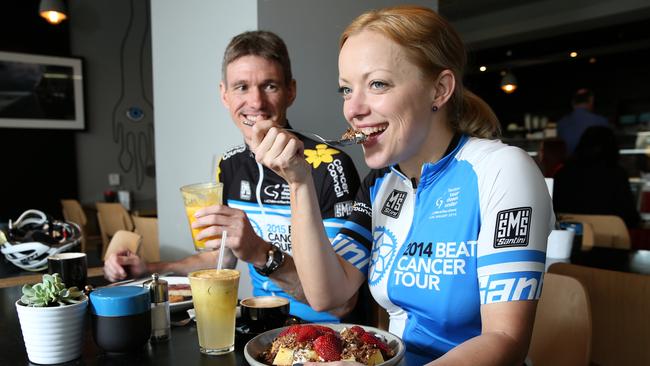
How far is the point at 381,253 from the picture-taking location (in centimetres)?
134

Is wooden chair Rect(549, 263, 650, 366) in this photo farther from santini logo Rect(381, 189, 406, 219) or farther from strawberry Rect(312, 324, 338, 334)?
strawberry Rect(312, 324, 338, 334)

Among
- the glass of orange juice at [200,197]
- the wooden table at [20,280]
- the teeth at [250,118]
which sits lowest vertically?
the wooden table at [20,280]

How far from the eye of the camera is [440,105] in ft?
4.13

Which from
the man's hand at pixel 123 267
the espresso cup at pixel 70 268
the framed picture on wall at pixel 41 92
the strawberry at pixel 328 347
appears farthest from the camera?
the framed picture on wall at pixel 41 92

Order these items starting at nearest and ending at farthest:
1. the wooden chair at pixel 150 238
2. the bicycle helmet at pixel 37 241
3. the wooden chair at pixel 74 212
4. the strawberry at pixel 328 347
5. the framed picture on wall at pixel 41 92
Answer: the strawberry at pixel 328 347, the bicycle helmet at pixel 37 241, the wooden chair at pixel 150 238, the wooden chair at pixel 74 212, the framed picture on wall at pixel 41 92

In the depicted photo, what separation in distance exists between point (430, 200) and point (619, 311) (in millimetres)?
1295

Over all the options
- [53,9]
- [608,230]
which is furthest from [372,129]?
[53,9]

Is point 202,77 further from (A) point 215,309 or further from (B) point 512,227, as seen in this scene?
(B) point 512,227

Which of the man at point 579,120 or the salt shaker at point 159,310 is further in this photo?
the man at point 579,120

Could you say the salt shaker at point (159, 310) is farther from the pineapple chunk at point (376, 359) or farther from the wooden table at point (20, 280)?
the wooden table at point (20, 280)

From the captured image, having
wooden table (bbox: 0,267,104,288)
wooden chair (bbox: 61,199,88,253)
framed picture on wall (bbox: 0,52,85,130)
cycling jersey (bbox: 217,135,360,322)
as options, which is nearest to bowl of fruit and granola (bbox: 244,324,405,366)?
cycling jersey (bbox: 217,135,360,322)

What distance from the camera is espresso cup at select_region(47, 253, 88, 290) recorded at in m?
1.58

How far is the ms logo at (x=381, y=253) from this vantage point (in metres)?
1.30

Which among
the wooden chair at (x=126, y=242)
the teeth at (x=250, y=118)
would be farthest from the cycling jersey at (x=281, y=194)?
the wooden chair at (x=126, y=242)
